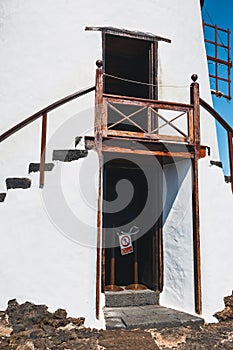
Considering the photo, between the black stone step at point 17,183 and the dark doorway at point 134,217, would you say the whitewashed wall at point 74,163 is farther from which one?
the dark doorway at point 134,217

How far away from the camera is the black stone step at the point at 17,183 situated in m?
6.09

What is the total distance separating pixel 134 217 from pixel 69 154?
2.98 meters

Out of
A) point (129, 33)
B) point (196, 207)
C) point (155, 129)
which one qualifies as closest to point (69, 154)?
point (155, 129)

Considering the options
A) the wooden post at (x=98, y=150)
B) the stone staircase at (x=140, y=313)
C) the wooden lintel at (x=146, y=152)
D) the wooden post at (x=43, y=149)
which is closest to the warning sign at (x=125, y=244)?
the stone staircase at (x=140, y=313)

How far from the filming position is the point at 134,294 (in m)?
7.48

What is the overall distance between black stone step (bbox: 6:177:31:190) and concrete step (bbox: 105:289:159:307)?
9.22 feet

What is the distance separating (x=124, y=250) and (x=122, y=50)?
4.72 metres

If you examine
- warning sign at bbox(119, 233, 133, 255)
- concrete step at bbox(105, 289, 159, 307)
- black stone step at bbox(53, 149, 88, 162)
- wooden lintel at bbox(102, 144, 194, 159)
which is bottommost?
concrete step at bbox(105, 289, 159, 307)

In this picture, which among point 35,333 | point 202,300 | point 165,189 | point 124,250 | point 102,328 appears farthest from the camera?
point 124,250

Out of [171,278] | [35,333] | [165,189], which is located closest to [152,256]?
[171,278]

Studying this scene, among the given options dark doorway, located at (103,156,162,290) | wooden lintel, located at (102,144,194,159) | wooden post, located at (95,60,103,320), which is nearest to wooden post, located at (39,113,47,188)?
wooden post, located at (95,60,103,320)

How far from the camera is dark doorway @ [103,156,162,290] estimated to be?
25.8 ft

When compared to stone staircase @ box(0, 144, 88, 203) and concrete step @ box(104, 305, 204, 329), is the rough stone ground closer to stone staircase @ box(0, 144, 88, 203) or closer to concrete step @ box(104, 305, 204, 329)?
concrete step @ box(104, 305, 204, 329)

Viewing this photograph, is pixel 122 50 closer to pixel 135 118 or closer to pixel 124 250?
pixel 135 118
